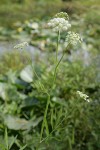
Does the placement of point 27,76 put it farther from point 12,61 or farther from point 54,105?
point 12,61

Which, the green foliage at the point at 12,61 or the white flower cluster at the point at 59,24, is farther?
the green foliage at the point at 12,61

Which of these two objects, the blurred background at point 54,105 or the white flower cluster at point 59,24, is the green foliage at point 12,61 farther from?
the white flower cluster at point 59,24

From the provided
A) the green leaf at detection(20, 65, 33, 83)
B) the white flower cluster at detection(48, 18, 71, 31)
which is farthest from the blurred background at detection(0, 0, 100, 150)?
the white flower cluster at detection(48, 18, 71, 31)

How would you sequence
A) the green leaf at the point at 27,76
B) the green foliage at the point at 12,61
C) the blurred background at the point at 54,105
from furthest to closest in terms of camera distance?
the green foliage at the point at 12,61 → the green leaf at the point at 27,76 → the blurred background at the point at 54,105

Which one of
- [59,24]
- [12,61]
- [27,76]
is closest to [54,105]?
[27,76]

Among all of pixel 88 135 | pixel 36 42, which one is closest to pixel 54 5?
pixel 36 42

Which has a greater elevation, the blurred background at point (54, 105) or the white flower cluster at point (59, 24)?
the white flower cluster at point (59, 24)

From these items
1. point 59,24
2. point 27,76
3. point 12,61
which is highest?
point 59,24

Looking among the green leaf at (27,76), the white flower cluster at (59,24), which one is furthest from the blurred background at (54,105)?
the white flower cluster at (59,24)

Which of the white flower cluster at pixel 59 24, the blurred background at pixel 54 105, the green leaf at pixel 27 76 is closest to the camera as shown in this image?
the white flower cluster at pixel 59 24

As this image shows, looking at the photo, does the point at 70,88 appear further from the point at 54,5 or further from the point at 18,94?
the point at 54,5

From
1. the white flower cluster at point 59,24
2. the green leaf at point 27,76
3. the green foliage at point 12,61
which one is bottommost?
the green foliage at point 12,61

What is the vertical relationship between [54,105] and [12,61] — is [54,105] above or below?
above
